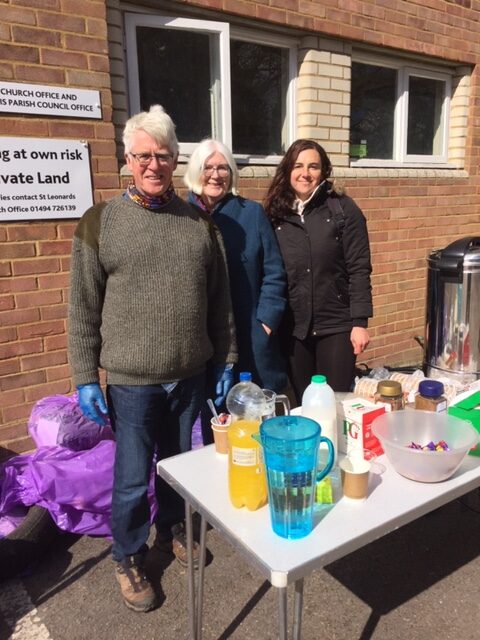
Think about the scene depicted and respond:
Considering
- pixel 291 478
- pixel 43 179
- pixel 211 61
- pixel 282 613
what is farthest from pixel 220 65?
pixel 282 613

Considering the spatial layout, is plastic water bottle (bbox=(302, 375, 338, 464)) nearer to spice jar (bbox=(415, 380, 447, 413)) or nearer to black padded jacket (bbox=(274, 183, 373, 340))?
spice jar (bbox=(415, 380, 447, 413))

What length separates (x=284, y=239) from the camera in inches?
105

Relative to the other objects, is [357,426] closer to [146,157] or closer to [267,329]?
[267,329]

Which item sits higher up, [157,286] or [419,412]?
[157,286]

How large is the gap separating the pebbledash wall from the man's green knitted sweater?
3.45 ft

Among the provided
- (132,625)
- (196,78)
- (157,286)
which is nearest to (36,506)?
(132,625)

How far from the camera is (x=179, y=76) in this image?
3.53 metres

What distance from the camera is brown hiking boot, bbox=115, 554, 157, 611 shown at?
2211mm

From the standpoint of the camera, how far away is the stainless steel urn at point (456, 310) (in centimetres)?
324

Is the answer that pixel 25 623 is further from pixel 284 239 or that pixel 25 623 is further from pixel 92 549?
pixel 284 239

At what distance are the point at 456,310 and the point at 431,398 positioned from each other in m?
1.58

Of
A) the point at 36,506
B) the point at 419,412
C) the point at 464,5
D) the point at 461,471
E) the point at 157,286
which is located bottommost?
the point at 36,506

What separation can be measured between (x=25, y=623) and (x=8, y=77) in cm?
261

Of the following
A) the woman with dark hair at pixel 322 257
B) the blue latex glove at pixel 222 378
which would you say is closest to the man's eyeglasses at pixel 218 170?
the woman with dark hair at pixel 322 257
